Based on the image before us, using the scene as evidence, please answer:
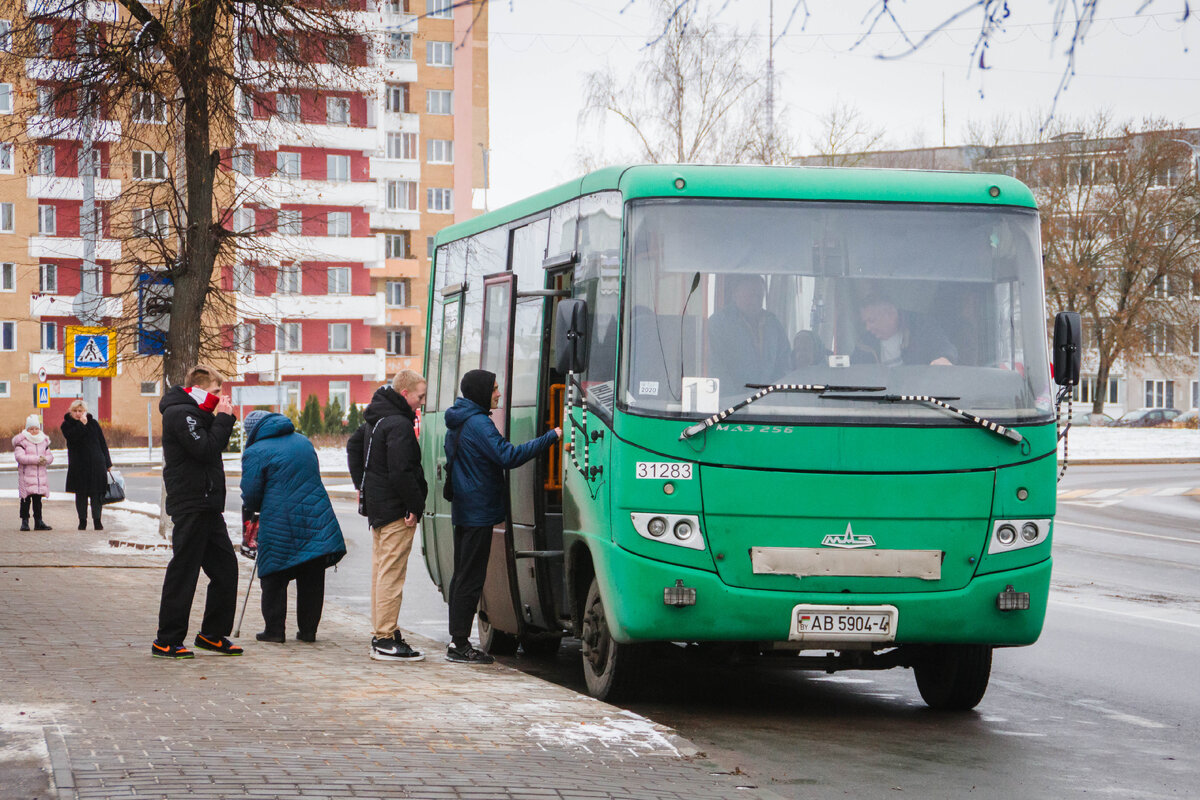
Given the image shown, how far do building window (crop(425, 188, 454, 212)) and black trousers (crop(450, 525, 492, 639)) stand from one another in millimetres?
84002

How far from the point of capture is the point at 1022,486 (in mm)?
8914

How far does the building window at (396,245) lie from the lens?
9288cm

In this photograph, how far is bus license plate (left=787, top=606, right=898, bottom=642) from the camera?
870 cm

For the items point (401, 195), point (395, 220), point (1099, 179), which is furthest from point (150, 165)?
point (401, 195)

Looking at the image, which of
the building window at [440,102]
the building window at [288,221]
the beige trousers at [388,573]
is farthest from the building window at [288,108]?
the building window at [440,102]

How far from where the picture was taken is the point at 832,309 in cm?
900

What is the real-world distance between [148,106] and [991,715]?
1271cm

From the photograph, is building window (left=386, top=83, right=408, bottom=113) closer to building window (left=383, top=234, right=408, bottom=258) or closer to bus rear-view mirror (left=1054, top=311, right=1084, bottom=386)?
building window (left=383, top=234, right=408, bottom=258)

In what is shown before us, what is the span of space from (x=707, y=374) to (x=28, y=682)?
3.92m

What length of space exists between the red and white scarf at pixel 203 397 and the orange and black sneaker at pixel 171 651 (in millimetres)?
1440

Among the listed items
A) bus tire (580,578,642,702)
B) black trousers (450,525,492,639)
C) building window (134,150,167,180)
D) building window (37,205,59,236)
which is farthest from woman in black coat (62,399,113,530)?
building window (37,205,59,236)

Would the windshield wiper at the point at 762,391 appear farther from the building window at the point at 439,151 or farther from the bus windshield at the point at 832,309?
the building window at the point at 439,151

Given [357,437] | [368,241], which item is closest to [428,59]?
[368,241]

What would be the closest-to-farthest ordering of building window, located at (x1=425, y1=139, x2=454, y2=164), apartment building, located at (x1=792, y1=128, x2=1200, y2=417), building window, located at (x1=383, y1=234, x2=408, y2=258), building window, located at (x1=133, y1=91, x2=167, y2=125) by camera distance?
building window, located at (x1=133, y1=91, x2=167, y2=125) → apartment building, located at (x1=792, y1=128, x2=1200, y2=417) → building window, located at (x1=383, y1=234, x2=408, y2=258) → building window, located at (x1=425, y1=139, x2=454, y2=164)
